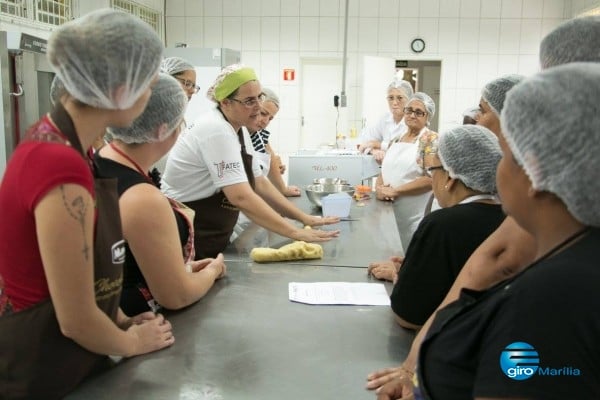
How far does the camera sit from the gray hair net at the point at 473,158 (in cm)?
150

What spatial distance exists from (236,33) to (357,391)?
629cm

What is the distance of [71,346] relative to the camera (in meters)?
1.05

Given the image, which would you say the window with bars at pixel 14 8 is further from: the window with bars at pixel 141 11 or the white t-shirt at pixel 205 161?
the white t-shirt at pixel 205 161

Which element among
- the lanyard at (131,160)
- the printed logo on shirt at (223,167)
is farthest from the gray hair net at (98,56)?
the printed logo on shirt at (223,167)

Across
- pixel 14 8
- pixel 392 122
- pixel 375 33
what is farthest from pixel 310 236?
pixel 375 33

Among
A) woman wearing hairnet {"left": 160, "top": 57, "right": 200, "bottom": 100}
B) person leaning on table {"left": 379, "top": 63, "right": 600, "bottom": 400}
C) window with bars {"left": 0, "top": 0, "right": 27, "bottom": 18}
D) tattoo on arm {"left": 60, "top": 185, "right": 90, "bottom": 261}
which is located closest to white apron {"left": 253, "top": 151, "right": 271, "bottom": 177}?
woman wearing hairnet {"left": 160, "top": 57, "right": 200, "bottom": 100}

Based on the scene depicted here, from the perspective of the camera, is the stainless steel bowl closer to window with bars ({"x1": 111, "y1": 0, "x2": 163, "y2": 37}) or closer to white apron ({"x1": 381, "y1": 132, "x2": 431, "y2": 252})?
white apron ({"x1": 381, "y1": 132, "x2": 431, "y2": 252})

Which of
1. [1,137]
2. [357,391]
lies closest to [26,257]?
[357,391]

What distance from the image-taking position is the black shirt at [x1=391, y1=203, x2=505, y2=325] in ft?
4.68

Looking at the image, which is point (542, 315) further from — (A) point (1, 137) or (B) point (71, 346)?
(A) point (1, 137)

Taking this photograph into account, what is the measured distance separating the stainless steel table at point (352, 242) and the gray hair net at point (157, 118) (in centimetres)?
86

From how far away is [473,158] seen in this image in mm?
1518

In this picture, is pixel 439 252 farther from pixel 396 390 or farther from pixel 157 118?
pixel 157 118

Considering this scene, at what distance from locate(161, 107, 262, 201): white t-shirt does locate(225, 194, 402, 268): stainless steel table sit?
1.02ft
